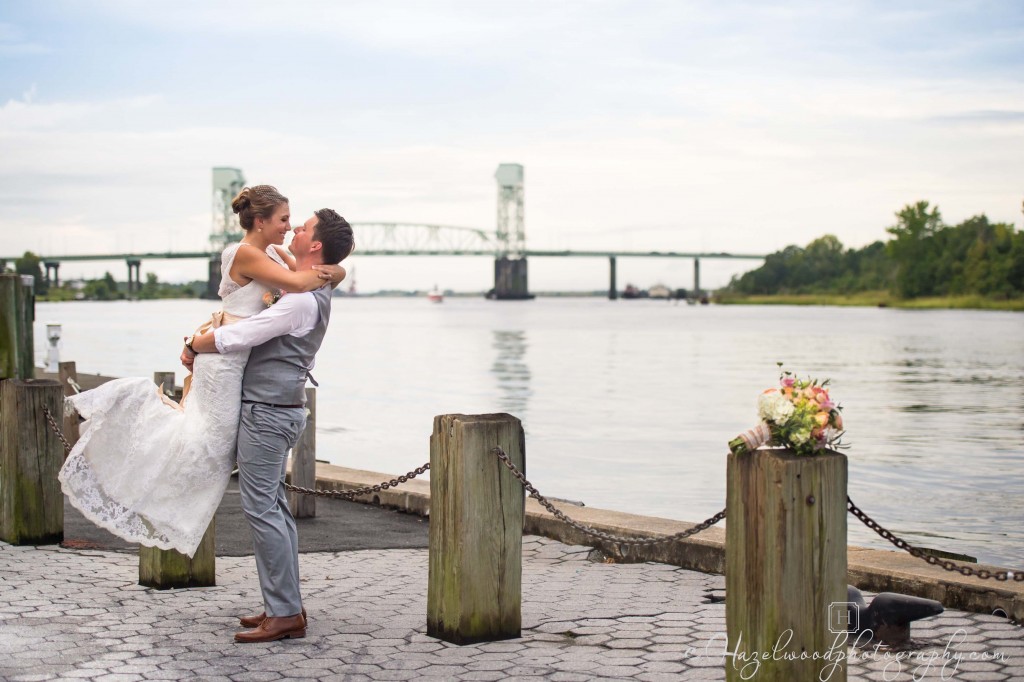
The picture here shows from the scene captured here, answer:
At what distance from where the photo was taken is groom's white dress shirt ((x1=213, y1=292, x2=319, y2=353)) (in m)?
5.29

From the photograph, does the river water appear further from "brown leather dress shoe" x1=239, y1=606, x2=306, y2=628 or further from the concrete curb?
"brown leather dress shoe" x1=239, y1=606, x2=306, y2=628

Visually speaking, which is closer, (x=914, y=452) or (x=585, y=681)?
(x=585, y=681)

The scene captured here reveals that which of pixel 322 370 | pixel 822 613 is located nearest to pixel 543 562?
pixel 822 613

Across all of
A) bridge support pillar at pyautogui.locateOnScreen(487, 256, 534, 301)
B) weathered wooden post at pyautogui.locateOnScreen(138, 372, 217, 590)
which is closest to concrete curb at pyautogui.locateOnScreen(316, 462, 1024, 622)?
weathered wooden post at pyautogui.locateOnScreen(138, 372, 217, 590)

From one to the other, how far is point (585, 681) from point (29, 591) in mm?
3197

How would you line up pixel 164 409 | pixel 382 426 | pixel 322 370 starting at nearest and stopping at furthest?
pixel 164 409 → pixel 382 426 → pixel 322 370

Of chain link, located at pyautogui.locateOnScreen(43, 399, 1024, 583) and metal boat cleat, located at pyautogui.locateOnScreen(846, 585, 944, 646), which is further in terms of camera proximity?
metal boat cleat, located at pyautogui.locateOnScreen(846, 585, 944, 646)

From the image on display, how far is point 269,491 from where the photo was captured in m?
5.41

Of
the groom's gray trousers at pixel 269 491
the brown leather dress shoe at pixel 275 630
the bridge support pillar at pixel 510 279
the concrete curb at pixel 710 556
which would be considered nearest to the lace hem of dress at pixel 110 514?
the groom's gray trousers at pixel 269 491

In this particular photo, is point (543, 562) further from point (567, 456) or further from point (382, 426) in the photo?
point (382, 426)

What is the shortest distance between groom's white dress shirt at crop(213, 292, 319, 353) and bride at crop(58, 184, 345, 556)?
0.06 m

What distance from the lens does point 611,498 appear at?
538 inches

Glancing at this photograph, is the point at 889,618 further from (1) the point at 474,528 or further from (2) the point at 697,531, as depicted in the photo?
(1) the point at 474,528

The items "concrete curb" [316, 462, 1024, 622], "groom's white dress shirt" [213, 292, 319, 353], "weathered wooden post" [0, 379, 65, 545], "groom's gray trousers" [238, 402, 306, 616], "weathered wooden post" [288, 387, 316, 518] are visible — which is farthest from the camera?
"weathered wooden post" [288, 387, 316, 518]
